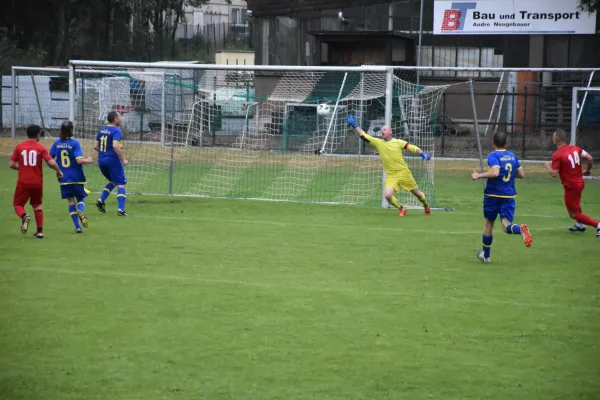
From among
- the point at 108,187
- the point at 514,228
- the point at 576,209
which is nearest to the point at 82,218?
the point at 108,187

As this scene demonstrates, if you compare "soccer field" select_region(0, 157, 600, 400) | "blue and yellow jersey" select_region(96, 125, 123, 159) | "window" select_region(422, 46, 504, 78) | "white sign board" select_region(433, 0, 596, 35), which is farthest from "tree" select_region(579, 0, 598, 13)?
"blue and yellow jersey" select_region(96, 125, 123, 159)

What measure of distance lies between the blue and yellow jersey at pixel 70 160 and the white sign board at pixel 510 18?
24.3 meters

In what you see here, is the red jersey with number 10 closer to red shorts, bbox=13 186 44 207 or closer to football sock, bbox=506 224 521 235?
football sock, bbox=506 224 521 235

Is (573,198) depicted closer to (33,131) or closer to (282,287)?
(282,287)

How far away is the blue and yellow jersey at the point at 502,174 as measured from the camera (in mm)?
14055

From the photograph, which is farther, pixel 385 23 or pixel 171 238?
pixel 385 23

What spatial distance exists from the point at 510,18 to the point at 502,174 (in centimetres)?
2479

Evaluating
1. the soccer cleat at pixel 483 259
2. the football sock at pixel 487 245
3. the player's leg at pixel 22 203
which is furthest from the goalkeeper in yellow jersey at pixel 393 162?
the player's leg at pixel 22 203

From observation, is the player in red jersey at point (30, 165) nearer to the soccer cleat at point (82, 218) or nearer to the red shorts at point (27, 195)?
the red shorts at point (27, 195)

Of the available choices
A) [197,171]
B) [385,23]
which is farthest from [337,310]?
[385,23]

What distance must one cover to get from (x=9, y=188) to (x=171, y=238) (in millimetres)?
9141

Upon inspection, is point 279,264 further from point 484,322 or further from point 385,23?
point 385,23

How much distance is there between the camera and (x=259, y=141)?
2875 centimetres

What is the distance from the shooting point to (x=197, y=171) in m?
29.4
